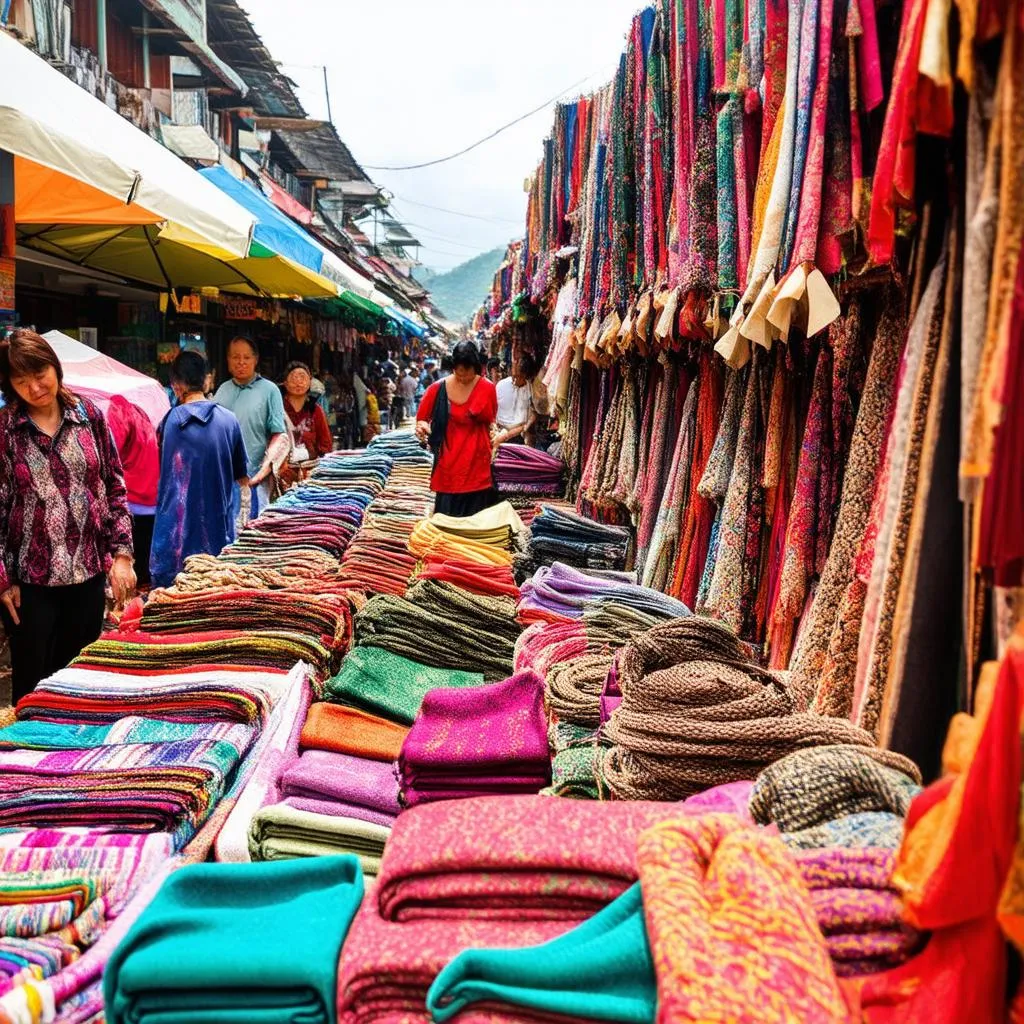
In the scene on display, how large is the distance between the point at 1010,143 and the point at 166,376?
10.2 metres

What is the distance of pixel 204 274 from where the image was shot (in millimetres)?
8477

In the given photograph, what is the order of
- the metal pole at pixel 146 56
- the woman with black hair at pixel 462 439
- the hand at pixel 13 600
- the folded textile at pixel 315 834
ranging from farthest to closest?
the metal pole at pixel 146 56 < the woman with black hair at pixel 462 439 < the hand at pixel 13 600 < the folded textile at pixel 315 834

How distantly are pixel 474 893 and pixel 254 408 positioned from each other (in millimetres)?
4800

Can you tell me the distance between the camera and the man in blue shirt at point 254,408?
18.1 ft

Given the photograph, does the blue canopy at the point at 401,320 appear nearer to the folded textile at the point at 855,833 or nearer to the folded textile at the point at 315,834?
the folded textile at the point at 315,834

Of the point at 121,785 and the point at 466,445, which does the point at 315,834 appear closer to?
the point at 121,785

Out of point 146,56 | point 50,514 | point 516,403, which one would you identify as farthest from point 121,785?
point 146,56

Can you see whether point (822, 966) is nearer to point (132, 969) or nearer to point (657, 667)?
point (132, 969)

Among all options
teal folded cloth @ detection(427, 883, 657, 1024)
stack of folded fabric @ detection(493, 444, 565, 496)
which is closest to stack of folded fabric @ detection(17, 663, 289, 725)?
teal folded cloth @ detection(427, 883, 657, 1024)

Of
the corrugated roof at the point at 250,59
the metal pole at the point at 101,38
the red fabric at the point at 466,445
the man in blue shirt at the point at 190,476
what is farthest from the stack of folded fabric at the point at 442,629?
the corrugated roof at the point at 250,59

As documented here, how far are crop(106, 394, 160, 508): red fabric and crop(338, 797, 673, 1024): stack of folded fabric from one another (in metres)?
4.79

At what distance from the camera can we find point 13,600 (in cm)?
348

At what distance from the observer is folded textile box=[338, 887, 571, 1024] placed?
1.08 metres

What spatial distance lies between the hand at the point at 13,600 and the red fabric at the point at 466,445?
7.55ft
